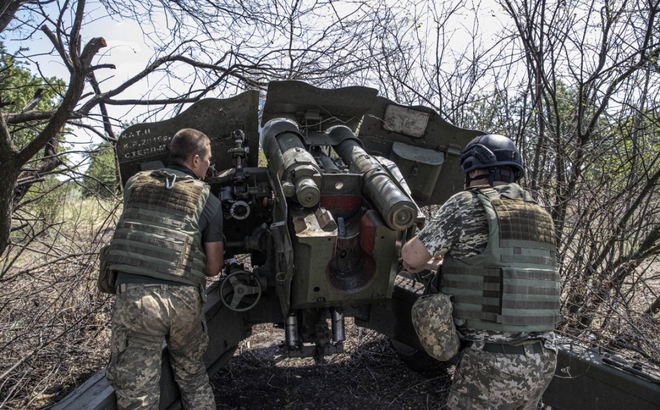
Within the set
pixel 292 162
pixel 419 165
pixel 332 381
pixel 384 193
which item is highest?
pixel 419 165

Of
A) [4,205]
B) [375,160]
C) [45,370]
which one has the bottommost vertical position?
[45,370]

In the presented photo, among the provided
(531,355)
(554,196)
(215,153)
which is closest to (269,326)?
(215,153)

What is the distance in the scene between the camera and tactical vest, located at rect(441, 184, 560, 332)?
2.85 metres

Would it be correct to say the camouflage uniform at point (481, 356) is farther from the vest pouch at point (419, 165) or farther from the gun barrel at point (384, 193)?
the vest pouch at point (419, 165)

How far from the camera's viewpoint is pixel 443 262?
3.13m

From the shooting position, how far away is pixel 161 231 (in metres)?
3.29

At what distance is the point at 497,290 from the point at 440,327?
0.37 metres

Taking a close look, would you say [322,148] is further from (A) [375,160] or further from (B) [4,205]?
(B) [4,205]

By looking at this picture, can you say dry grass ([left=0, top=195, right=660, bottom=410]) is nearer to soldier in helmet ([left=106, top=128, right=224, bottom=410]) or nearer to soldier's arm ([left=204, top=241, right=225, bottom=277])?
soldier in helmet ([left=106, top=128, right=224, bottom=410])

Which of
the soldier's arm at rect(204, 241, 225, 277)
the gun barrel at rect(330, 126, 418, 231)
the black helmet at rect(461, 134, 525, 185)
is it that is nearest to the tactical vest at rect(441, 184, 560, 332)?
the black helmet at rect(461, 134, 525, 185)

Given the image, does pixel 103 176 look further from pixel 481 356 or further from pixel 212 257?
pixel 481 356

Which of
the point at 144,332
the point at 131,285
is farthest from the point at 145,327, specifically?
the point at 131,285

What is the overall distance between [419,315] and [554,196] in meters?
2.83

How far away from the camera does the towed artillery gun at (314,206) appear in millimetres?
3463
